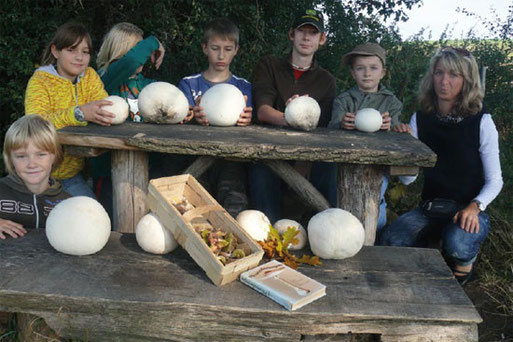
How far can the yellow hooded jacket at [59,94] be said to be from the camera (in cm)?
295

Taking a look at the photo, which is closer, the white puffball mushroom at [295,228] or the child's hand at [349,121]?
the white puffball mushroom at [295,228]

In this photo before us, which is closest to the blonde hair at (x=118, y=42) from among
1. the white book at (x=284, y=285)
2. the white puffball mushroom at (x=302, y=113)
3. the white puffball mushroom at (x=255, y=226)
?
the white puffball mushroom at (x=302, y=113)

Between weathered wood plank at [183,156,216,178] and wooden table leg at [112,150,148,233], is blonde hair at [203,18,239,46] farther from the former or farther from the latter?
wooden table leg at [112,150,148,233]

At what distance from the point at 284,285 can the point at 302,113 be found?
3.81 ft

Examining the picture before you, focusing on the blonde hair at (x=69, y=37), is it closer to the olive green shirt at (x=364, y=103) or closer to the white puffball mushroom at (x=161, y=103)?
the white puffball mushroom at (x=161, y=103)

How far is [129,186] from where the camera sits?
2.68 metres

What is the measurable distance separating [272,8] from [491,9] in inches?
124

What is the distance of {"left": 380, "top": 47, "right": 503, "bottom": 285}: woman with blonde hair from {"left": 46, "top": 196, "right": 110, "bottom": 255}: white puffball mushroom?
1.94 meters

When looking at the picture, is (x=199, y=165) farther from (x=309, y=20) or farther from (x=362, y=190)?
(x=309, y=20)

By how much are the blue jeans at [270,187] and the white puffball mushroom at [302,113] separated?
0.66m

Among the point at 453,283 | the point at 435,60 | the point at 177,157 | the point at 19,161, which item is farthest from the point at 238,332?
the point at 435,60

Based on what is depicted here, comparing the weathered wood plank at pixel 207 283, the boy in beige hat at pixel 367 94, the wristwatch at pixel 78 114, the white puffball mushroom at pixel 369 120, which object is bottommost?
the weathered wood plank at pixel 207 283

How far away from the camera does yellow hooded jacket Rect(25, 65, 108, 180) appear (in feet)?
9.66

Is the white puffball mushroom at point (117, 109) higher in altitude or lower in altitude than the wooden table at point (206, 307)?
higher
